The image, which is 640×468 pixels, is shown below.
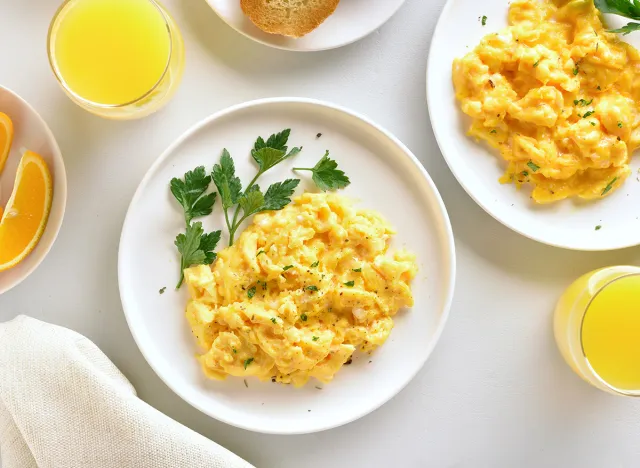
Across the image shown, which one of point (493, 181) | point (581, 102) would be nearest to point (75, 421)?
point (493, 181)

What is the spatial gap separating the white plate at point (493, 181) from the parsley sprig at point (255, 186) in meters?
0.58

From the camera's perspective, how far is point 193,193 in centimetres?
216

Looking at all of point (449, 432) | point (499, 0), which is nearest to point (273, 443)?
point (449, 432)

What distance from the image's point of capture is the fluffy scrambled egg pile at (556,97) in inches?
84.4

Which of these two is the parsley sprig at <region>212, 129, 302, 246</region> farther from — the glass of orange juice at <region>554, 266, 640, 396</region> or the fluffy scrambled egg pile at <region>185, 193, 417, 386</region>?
the glass of orange juice at <region>554, 266, 640, 396</region>

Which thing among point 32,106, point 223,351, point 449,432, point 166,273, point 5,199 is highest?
point 32,106

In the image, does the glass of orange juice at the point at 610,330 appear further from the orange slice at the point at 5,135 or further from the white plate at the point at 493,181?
the orange slice at the point at 5,135

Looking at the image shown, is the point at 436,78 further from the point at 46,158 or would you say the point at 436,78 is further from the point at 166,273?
the point at 46,158

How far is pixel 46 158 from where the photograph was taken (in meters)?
2.21

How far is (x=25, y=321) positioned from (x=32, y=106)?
0.83 metres

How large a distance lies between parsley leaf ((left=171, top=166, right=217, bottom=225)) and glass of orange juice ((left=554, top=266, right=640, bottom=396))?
4.68ft

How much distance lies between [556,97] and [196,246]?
1379 mm

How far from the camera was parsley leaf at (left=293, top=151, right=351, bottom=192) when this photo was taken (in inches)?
85.7

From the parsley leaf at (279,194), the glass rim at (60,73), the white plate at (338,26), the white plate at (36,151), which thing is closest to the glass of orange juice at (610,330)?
the parsley leaf at (279,194)
